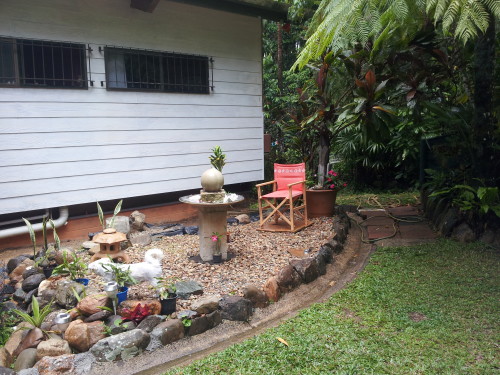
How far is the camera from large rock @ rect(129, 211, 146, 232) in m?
A: 6.19

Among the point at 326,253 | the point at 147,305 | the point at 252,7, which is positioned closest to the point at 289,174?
the point at 326,253

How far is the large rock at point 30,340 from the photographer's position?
121 inches

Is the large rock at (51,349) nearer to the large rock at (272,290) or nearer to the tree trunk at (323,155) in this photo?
the large rock at (272,290)

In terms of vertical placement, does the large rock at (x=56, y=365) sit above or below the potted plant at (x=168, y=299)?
below

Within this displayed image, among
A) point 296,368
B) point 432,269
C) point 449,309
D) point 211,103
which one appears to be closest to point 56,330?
point 296,368

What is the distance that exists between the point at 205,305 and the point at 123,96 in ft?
13.2

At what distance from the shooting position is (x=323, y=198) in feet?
21.9

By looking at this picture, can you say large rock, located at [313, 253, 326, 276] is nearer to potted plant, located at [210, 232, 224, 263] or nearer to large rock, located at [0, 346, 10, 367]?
potted plant, located at [210, 232, 224, 263]

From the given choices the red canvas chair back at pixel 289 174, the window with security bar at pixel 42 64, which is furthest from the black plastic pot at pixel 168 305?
the window with security bar at pixel 42 64

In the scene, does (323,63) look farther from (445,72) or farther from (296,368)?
(296,368)

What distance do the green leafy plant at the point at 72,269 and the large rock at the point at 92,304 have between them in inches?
23.8

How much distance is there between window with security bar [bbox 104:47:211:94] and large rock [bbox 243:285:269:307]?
13.1ft

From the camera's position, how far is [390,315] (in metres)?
3.62

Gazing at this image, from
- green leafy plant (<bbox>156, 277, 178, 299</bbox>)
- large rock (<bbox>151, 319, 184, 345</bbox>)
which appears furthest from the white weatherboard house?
large rock (<bbox>151, 319, 184, 345</bbox>)
